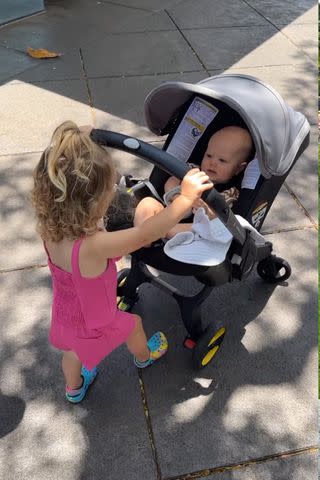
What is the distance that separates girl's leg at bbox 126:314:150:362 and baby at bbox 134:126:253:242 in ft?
1.59

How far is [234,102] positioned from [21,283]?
175cm

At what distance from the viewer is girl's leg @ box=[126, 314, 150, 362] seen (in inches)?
90.6

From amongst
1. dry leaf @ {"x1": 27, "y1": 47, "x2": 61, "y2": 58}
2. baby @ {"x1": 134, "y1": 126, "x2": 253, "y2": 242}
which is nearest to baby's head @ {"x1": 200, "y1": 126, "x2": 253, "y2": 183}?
baby @ {"x1": 134, "y1": 126, "x2": 253, "y2": 242}

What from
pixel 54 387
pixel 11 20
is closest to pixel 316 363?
pixel 54 387

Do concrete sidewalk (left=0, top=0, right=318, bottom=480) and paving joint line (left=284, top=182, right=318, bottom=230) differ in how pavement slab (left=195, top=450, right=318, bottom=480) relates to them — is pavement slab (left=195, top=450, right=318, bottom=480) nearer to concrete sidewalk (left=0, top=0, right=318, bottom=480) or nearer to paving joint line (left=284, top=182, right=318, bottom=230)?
concrete sidewalk (left=0, top=0, right=318, bottom=480)

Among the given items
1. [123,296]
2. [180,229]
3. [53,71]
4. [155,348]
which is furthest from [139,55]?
[155,348]

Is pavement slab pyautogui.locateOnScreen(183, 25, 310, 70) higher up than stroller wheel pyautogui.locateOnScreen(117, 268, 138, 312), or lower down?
higher up

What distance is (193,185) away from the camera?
1.71 m

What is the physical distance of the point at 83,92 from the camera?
16.8 feet

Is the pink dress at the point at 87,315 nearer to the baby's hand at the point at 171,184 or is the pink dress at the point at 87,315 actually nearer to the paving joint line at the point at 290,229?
the baby's hand at the point at 171,184

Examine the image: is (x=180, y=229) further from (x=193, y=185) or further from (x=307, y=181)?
(x=307, y=181)

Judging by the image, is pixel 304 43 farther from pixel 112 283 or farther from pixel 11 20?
pixel 112 283

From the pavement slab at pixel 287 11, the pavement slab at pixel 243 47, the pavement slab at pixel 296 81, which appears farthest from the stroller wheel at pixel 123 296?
the pavement slab at pixel 287 11

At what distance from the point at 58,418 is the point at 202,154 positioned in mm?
1638
